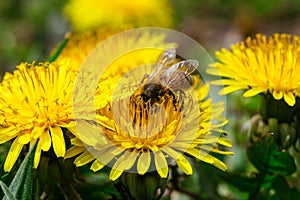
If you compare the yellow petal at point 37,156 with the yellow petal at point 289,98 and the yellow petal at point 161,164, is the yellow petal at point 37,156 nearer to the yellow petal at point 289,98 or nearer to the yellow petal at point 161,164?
the yellow petal at point 161,164

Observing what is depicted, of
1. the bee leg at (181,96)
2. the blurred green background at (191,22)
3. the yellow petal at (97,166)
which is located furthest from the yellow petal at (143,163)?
the blurred green background at (191,22)

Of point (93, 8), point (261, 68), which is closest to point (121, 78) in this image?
point (261, 68)

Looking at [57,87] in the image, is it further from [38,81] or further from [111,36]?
[111,36]

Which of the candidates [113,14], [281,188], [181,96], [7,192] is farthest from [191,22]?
[7,192]

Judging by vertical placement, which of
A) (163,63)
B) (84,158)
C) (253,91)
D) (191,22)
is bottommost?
(84,158)

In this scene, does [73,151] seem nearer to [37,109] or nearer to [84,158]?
[84,158]

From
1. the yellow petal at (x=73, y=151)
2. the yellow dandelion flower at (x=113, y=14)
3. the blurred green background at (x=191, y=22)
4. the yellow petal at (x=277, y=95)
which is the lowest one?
the yellow petal at (x=73, y=151)
